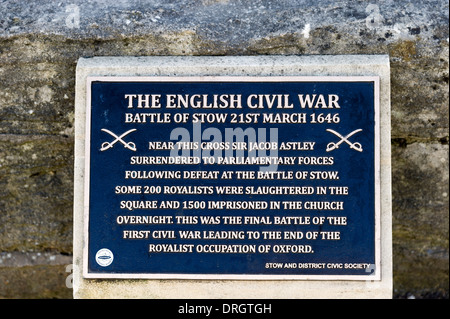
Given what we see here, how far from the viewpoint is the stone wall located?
130 inches

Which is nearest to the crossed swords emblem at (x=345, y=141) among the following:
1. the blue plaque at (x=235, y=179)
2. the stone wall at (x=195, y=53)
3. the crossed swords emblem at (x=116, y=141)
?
the blue plaque at (x=235, y=179)

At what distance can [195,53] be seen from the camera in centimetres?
334

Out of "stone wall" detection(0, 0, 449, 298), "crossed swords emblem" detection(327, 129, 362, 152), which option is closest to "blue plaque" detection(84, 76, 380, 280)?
"crossed swords emblem" detection(327, 129, 362, 152)

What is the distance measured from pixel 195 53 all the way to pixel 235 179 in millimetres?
962

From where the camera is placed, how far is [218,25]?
335cm

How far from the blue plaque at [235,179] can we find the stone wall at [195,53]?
0.36 m

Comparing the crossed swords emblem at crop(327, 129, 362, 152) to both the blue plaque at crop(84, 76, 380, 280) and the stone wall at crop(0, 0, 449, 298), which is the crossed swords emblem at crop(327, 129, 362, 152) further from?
the stone wall at crop(0, 0, 449, 298)

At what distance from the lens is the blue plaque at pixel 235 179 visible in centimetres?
309

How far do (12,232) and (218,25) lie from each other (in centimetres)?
219

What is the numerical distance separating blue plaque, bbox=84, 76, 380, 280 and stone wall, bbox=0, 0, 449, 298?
14.2 inches

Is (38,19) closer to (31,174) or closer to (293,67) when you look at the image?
(31,174)

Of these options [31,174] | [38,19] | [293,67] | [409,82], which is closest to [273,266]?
[293,67]

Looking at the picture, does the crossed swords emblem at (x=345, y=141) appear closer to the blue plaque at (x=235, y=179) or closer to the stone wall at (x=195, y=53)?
the blue plaque at (x=235, y=179)

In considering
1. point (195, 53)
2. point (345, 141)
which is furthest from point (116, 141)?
point (345, 141)
